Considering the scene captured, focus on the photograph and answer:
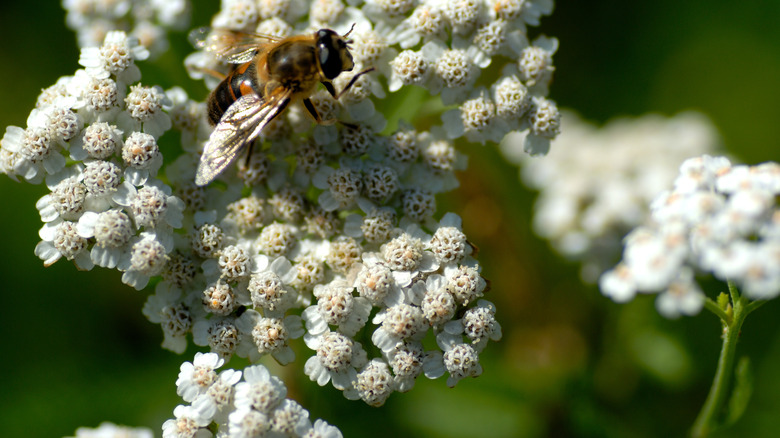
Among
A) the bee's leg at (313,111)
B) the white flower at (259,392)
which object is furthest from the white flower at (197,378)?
the bee's leg at (313,111)

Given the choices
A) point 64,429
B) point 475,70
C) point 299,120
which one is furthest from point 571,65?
point 64,429

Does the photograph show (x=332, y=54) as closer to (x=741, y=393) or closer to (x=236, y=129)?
(x=236, y=129)

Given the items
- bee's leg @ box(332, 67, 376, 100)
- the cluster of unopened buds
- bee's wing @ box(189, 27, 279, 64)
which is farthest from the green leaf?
bee's wing @ box(189, 27, 279, 64)

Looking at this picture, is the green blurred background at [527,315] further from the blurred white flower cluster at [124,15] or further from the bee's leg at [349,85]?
the bee's leg at [349,85]

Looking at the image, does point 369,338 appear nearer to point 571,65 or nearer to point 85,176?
point 85,176

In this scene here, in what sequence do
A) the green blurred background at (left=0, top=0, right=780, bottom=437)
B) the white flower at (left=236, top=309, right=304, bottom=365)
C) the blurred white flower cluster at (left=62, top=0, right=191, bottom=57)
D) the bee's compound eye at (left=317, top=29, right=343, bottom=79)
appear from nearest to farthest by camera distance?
the white flower at (left=236, top=309, right=304, bottom=365) → the bee's compound eye at (left=317, top=29, right=343, bottom=79) → the blurred white flower cluster at (left=62, top=0, right=191, bottom=57) → the green blurred background at (left=0, top=0, right=780, bottom=437)

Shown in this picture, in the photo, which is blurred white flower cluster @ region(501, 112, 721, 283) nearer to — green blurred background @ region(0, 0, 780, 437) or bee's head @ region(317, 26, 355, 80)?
green blurred background @ region(0, 0, 780, 437)

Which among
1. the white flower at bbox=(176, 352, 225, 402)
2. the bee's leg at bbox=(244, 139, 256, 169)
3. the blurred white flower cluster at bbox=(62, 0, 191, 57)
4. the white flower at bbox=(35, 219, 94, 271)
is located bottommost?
the white flower at bbox=(176, 352, 225, 402)
